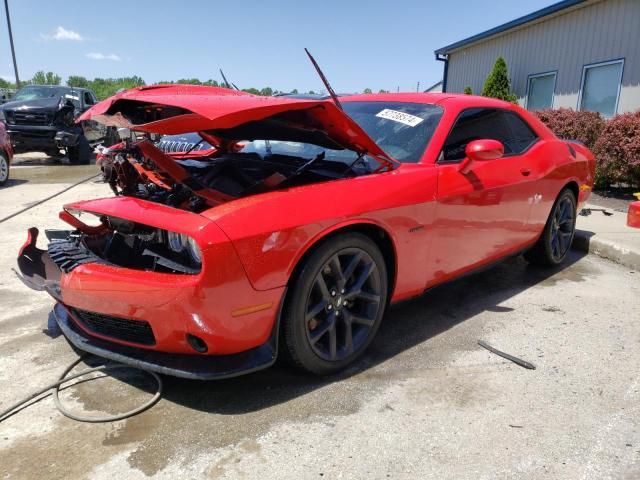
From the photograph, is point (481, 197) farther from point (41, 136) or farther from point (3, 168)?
point (41, 136)

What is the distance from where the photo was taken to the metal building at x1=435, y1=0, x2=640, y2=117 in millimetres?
9391

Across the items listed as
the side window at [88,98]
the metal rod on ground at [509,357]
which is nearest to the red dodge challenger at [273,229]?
the metal rod on ground at [509,357]

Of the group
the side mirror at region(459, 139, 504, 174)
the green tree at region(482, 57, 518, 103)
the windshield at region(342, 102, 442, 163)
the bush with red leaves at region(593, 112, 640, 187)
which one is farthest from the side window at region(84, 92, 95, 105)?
the side mirror at region(459, 139, 504, 174)

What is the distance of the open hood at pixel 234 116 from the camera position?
2.38 metres

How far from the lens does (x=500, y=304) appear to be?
3.87 meters

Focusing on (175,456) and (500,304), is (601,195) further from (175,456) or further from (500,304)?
(175,456)

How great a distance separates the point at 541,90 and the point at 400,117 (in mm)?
10276

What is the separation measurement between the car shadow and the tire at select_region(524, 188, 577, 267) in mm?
129

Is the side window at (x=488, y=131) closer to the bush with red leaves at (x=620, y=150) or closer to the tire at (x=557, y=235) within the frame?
the tire at (x=557, y=235)

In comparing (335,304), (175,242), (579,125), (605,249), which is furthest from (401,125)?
(579,125)

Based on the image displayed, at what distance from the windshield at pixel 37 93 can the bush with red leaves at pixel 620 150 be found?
12.9 metres

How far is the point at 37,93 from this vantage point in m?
13.8

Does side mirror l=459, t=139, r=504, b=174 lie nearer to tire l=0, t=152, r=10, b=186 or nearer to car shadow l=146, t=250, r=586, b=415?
car shadow l=146, t=250, r=586, b=415

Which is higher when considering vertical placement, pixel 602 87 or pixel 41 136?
pixel 602 87
